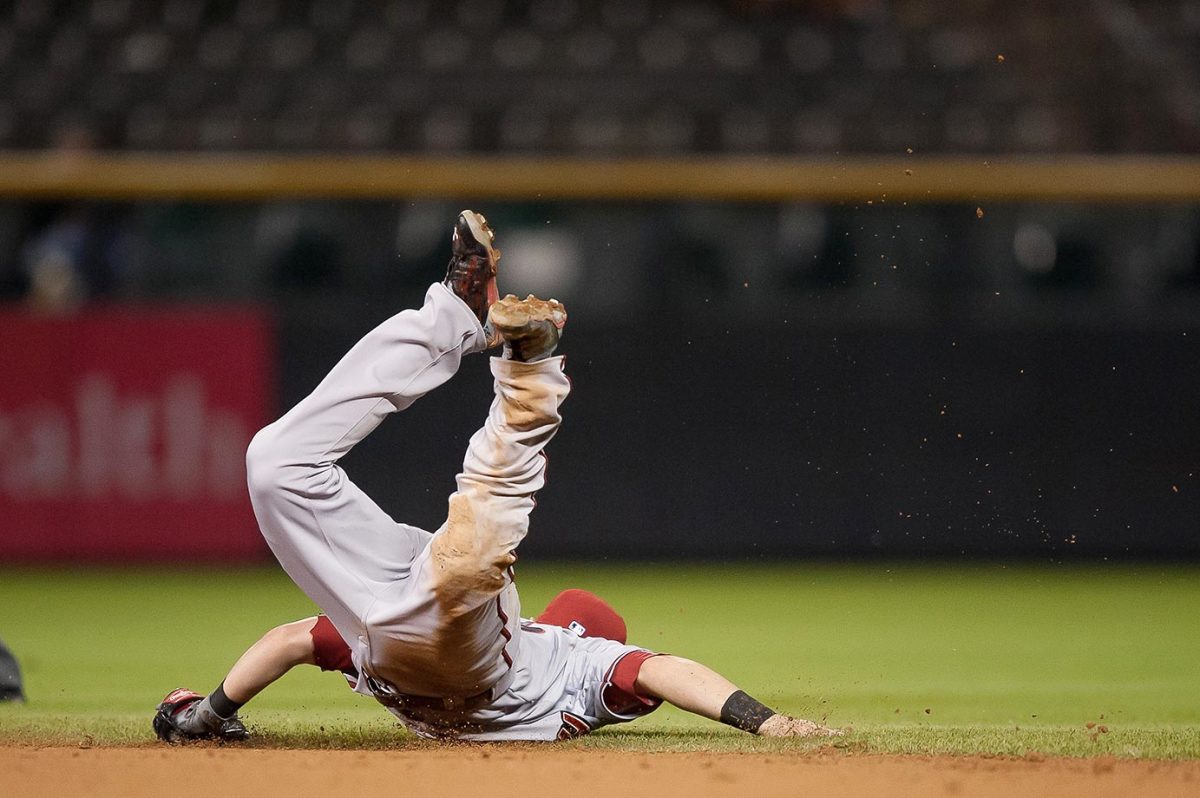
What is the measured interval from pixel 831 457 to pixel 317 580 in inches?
211

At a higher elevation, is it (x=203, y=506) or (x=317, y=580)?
(x=317, y=580)

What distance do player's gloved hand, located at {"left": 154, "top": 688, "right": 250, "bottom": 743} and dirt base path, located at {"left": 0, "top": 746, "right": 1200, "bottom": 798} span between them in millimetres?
357

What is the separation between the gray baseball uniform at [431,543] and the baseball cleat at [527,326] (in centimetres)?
4

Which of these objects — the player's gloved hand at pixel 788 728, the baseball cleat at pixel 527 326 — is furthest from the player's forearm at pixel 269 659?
the player's gloved hand at pixel 788 728

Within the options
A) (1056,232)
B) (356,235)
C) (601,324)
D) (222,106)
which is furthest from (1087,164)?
(222,106)

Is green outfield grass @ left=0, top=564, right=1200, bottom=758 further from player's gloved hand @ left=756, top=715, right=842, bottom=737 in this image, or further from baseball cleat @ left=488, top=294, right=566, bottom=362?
baseball cleat @ left=488, top=294, right=566, bottom=362

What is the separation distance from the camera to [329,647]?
4332mm

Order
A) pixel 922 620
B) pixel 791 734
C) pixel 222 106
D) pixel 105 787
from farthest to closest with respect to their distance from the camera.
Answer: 1. pixel 222 106
2. pixel 922 620
3. pixel 791 734
4. pixel 105 787

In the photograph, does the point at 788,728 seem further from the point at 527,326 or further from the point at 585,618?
the point at 527,326

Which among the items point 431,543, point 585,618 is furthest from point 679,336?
point 431,543

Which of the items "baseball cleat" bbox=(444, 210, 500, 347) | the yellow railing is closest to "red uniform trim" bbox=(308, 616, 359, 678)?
"baseball cleat" bbox=(444, 210, 500, 347)

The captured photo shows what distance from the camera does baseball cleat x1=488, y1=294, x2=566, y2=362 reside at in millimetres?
3791

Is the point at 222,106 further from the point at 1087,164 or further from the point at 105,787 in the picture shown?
the point at 105,787

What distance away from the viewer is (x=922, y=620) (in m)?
7.38
